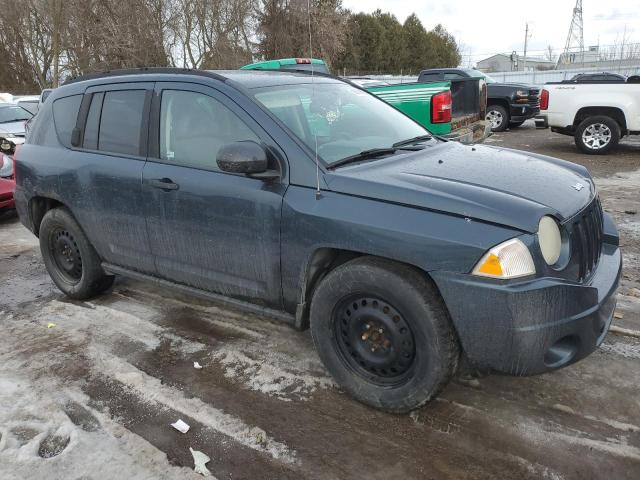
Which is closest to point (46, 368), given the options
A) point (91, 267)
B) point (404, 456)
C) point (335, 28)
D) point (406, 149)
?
point (91, 267)

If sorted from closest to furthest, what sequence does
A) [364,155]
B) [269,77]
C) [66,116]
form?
[364,155], [269,77], [66,116]

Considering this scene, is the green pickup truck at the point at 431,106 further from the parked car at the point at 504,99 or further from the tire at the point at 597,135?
the parked car at the point at 504,99

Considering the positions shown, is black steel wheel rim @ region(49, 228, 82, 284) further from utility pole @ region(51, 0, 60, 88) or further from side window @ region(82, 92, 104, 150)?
utility pole @ region(51, 0, 60, 88)

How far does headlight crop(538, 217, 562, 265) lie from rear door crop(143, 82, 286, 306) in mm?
1373

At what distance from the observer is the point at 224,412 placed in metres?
3.06

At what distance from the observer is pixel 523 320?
2.46 meters

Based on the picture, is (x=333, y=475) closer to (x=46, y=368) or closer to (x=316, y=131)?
(x=316, y=131)

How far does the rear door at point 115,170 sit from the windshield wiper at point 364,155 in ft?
4.79

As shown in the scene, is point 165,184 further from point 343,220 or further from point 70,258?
point 70,258

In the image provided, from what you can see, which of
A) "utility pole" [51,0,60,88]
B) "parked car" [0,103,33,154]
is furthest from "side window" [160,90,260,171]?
"utility pole" [51,0,60,88]

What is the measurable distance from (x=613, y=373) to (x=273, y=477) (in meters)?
2.13

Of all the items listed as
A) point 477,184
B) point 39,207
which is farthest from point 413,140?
point 39,207

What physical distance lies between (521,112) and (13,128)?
12.9 m

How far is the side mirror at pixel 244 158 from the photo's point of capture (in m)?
3.01
